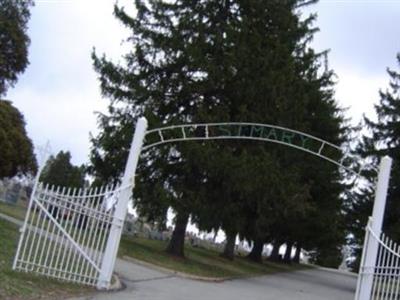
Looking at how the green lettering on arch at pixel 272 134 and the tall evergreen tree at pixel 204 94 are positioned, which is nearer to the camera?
the green lettering on arch at pixel 272 134

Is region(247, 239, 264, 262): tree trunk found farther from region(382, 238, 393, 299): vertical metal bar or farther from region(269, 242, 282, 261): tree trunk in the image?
region(382, 238, 393, 299): vertical metal bar

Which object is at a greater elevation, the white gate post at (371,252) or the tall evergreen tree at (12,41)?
the tall evergreen tree at (12,41)

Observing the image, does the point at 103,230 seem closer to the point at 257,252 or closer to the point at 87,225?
the point at 87,225

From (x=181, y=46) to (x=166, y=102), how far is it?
7.59 ft

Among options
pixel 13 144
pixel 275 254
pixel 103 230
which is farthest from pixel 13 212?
pixel 275 254

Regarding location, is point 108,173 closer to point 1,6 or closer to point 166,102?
point 166,102

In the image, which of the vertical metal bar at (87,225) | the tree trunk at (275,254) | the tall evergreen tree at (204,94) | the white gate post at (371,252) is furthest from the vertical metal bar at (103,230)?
the tree trunk at (275,254)

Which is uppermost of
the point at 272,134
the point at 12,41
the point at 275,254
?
the point at 12,41

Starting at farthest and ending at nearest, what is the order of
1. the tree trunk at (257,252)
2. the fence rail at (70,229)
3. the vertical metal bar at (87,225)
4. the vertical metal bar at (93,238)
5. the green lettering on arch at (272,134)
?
the tree trunk at (257,252) → the green lettering on arch at (272,134) → the vertical metal bar at (93,238) → the vertical metal bar at (87,225) → the fence rail at (70,229)

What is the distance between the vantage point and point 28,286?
11555 mm

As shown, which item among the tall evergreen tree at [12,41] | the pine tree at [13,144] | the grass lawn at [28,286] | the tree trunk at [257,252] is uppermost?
the tall evergreen tree at [12,41]

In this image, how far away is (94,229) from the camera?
13430 mm

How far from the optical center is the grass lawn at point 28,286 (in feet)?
35.3

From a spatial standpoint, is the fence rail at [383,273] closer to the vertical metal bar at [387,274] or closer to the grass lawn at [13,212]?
the vertical metal bar at [387,274]
